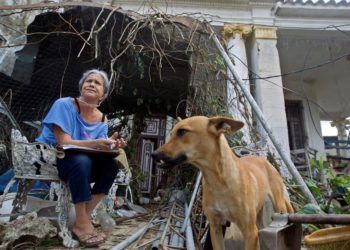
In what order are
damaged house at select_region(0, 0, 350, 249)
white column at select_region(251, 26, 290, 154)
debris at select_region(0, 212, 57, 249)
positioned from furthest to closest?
1. white column at select_region(251, 26, 290, 154)
2. damaged house at select_region(0, 0, 350, 249)
3. debris at select_region(0, 212, 57, 249)

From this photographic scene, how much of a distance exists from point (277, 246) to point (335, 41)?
338 inches

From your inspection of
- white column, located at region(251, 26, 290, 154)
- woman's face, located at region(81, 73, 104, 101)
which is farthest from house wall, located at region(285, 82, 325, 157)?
woman's face, located at region(81, 73, 104, 101)

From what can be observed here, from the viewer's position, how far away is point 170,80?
5559 mm

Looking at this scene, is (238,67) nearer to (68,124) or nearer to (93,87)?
(93,87)

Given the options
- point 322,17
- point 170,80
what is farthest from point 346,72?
point 170,80

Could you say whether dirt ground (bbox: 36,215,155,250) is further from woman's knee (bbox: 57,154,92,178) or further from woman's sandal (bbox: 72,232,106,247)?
woman's knee (bbox: 57,154,92,178)

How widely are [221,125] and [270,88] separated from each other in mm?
4510

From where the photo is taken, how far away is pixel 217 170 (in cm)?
216

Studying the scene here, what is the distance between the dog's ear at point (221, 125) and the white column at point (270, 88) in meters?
3.95

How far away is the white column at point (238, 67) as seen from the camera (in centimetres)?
438

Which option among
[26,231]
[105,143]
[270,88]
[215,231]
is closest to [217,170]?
[215,231]

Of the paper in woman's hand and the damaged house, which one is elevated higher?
the damaged house

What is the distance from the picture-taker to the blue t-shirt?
8.87 ft

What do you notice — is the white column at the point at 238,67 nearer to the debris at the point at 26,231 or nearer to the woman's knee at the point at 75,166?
the woman's knee at the point at 75,166
